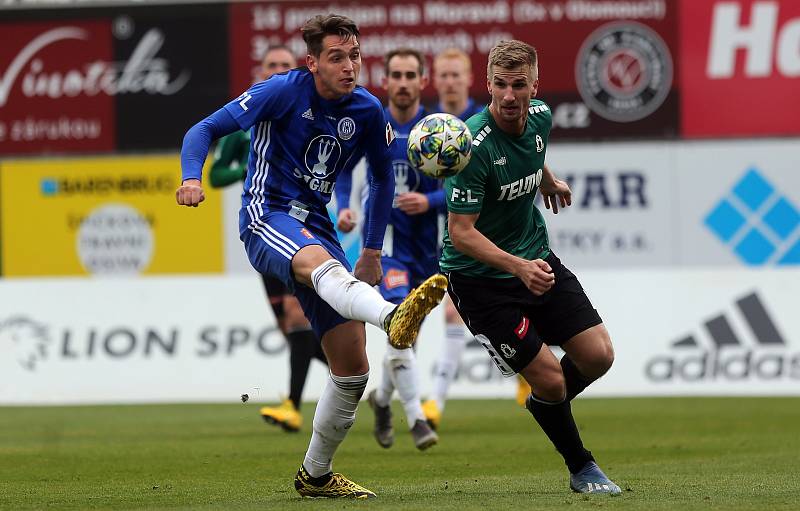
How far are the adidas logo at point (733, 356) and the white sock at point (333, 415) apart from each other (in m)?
7.96

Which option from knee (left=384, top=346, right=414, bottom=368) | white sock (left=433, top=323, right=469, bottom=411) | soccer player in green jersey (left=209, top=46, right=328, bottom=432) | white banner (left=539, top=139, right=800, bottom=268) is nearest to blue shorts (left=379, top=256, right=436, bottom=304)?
knee (left=384, top=346, right=414, bottom=368)

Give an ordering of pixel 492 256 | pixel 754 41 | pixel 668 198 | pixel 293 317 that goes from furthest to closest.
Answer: pixel 754 41 < pixel 668 198 < pixel 293 317 < pixel 492 256

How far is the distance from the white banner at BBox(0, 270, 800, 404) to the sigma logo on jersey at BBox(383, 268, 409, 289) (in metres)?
4.02

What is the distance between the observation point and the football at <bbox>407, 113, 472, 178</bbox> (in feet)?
22.2

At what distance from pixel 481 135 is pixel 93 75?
44.8 ft

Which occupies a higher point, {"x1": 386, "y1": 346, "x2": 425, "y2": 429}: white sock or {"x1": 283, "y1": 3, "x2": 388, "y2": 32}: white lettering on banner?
{"x1": 283, "y1": 3, "x2": 388, "y2": 32}: white lettering on banner

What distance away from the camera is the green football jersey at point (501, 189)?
7.16m

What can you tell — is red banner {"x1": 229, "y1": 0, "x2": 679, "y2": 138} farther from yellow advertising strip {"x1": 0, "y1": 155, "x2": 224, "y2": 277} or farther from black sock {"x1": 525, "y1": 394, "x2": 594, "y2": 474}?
black sock {"x1": 525, "y1": 394, "x2": 594, "y2": 474}

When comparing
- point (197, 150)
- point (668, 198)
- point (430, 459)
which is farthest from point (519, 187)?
point (668, 198)

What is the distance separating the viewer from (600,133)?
19.3 meters

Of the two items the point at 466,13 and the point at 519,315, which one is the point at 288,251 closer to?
the point at 519,315

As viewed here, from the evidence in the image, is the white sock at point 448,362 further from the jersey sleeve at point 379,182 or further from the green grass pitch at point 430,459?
the jersey sleeve at point 379,182

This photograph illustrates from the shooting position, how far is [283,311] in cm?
1215

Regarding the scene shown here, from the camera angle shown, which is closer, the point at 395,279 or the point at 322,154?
the point at 322,154
